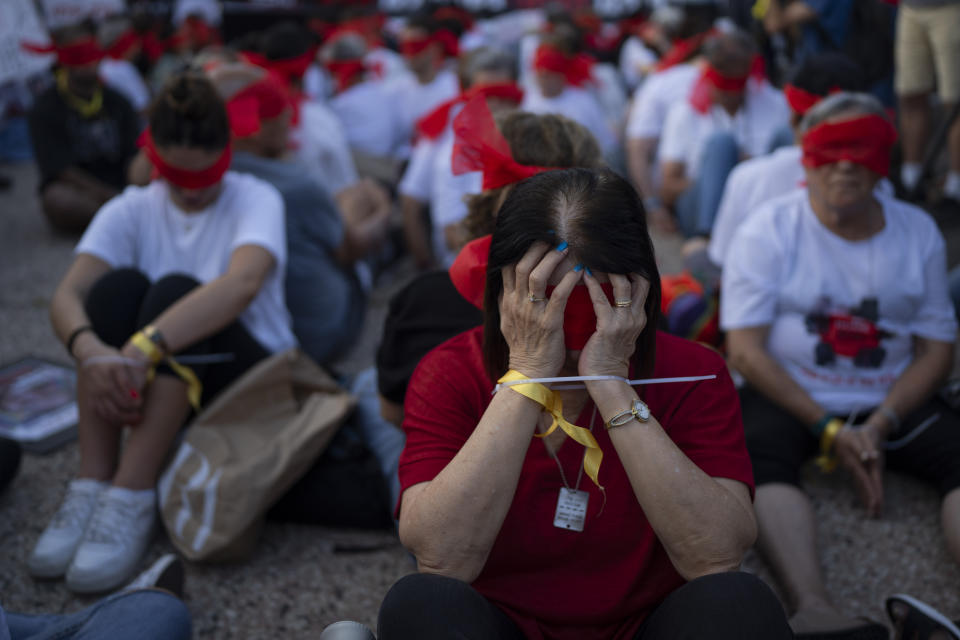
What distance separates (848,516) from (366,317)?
283 cm

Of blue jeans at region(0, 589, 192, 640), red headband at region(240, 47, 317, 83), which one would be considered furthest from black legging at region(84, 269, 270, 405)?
red headband at region(240, 47, 317, 83)

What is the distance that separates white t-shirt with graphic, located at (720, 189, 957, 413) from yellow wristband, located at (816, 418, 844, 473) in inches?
4.4

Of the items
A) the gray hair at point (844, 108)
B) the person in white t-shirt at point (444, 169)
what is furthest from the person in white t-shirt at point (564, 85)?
the gray hair at point (844, 108)

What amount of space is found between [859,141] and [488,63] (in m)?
2.26

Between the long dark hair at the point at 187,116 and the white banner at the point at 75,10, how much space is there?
706 centimetres

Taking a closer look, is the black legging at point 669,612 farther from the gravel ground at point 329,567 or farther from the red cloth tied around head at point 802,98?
the red cloth tied around head at point 802,98

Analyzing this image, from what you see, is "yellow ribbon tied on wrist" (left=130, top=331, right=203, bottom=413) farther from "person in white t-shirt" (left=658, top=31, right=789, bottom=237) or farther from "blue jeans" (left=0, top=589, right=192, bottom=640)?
"person in white t-shirt" (left=658, top=31, right=789, bottom=237)

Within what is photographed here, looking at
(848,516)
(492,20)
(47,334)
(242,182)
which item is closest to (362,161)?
(47,334)

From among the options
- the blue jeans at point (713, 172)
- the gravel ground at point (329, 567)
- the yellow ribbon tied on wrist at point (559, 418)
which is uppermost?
the yellow ribbon tied on wrist at point (559, 418)

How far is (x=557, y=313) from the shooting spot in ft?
5.38

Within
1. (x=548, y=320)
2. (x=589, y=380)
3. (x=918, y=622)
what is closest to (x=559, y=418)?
(x=589, y=380)

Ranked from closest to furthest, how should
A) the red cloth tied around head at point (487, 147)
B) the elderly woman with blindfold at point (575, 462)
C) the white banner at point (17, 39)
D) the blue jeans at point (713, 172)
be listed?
1. the elderly woman with blindfold at point (575, 462)
2. the red cloth tied around head at point (487, 147)
3. the blue jeans at point (713, 172)
4. the white banner at point (17, 39)

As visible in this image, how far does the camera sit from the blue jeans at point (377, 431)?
2891 millimetres

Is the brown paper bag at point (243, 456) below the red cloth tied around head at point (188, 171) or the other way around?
below
